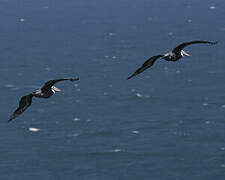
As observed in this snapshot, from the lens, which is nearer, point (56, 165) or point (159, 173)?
point (159, 173)

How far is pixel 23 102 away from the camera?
1024 inches

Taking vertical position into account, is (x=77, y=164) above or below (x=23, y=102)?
below

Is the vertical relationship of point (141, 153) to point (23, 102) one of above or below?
below

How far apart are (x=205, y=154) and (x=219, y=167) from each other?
932 cm

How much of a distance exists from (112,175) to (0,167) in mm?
33327

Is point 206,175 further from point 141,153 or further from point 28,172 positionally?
point 28,172

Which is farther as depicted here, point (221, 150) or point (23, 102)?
point (221, 150)

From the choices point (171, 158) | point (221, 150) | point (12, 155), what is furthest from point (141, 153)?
point (12, 155)

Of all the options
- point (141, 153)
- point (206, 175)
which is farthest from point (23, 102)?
point (141, 153)

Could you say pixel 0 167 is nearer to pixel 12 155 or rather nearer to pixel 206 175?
pixel 12 155

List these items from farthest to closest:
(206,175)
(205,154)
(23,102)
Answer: (205,154), (206,175), (23,102)

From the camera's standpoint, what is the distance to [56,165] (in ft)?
646

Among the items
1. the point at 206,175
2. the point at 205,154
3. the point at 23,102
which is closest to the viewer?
the point at 23,102

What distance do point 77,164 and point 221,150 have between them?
4153 cm
